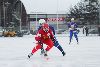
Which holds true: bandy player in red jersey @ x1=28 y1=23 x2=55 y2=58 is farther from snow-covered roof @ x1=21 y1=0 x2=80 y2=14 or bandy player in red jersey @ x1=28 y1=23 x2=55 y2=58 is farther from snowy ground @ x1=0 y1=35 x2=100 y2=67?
snow-covered roof @ x1=21 y1=0 x2=80 y2=14

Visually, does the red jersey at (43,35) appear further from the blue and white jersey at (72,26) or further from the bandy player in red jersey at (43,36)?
the blue and white jersey at (72,26)

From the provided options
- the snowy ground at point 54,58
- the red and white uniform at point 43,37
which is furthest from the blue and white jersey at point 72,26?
the red and white uniform at point 43,37

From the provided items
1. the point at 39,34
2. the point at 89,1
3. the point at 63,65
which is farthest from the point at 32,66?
the point at 89,1

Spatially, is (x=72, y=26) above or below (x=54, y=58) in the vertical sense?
above

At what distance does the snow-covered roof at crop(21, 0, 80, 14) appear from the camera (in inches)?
3472

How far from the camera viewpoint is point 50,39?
13.0 m

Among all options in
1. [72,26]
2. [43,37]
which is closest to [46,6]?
[72,26]

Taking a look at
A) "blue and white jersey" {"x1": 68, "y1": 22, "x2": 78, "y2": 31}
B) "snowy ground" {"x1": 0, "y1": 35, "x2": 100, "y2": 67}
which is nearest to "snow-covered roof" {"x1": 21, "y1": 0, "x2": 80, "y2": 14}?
"blue and white jersey" {"x1": 68, "y1": 22, "x2": 78, "y2": 31}

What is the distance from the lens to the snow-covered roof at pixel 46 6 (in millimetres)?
88188

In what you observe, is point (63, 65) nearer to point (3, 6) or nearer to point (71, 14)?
point (3, 6)

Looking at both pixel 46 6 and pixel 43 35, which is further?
pixel 46 6

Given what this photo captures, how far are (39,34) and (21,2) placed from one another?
72.1 meters

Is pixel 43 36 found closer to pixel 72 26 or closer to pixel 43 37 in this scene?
pixel 43 37

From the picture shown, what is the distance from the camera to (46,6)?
3543 inches
